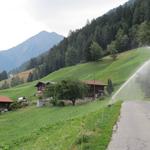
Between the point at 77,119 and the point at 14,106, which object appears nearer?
the point at 77,119

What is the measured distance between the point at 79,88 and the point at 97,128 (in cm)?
7952

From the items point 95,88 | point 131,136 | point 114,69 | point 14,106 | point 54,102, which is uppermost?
point 114,69

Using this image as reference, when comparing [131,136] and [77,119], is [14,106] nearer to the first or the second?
[77,119]

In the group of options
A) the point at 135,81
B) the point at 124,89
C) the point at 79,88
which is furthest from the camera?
the point at 79,88

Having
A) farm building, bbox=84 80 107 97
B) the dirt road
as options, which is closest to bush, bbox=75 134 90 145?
the dirt road

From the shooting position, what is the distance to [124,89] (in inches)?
2908

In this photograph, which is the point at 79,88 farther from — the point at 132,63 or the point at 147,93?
the point at 132,63

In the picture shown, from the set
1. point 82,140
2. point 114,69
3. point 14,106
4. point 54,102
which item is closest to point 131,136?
point 82,140

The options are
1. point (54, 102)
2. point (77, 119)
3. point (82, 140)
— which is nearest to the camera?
point (82, 140)

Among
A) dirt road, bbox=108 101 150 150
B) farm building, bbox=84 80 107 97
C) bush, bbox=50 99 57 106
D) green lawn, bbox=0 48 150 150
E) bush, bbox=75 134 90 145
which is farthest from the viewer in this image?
farm building, bbox=84 80 107 97

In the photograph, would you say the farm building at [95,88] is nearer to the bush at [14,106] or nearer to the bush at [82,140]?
the bush at [14,106]

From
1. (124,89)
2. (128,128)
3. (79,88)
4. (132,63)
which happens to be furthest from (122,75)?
(128,128)

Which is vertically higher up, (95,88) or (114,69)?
(114,69)

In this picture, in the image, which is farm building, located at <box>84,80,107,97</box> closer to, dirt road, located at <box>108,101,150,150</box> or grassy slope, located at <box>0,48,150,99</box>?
grassy slope, located at <box>0,48,150,99</box>
